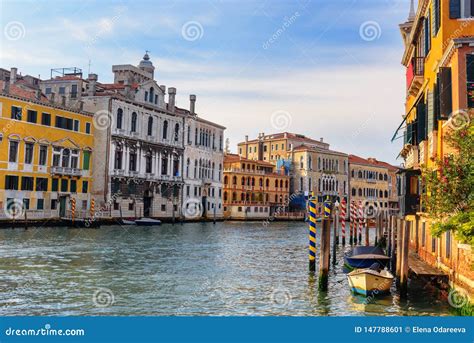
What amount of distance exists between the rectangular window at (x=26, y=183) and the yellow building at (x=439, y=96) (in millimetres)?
19675

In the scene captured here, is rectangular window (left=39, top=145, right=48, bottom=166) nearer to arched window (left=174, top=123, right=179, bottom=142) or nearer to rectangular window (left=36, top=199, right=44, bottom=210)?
rectangular window (left=36, top=199, right=44, bottom=210)

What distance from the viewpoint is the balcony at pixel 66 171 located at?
29.8m

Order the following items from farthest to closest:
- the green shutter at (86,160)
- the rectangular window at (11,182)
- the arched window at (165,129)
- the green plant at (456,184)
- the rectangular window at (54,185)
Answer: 1. the arched window at (165,129)
2. the green shutter at (86,160)
3. the rectangular window at (54,185)
4. the rectangular window at (11,182)
5. the green plant at (456,184)

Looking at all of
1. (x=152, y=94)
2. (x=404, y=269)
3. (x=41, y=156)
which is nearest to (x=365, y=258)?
(x=404, y=269)

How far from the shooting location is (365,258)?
1338 cm

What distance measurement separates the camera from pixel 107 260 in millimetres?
15023

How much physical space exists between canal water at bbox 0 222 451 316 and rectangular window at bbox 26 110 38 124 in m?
11.3

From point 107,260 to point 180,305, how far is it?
6188 mm

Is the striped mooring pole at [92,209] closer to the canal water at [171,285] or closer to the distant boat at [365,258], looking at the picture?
the canal water at [171,285]

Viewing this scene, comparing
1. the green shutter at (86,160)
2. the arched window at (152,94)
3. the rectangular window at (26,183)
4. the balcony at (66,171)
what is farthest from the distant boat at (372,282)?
the arched window at (152,94)

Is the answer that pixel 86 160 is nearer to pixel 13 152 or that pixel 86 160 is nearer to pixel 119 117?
pixel 119 117

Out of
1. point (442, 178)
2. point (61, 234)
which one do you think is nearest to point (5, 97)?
point (61, 234)

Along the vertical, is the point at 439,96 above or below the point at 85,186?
above

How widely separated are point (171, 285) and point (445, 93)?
246 inches
